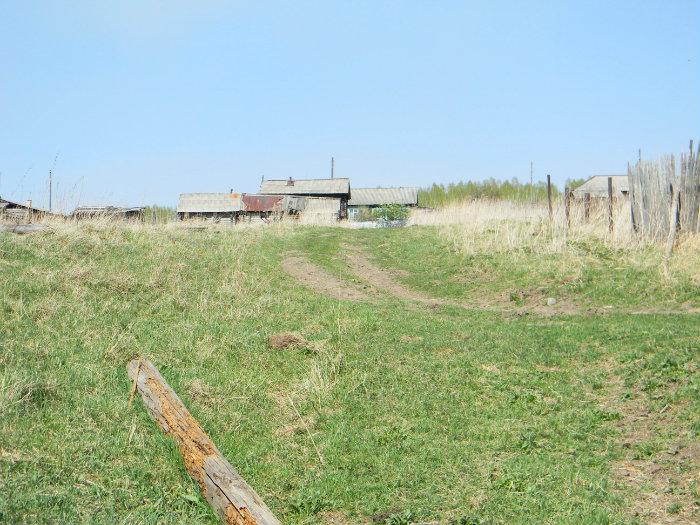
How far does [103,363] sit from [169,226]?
44.3 ft

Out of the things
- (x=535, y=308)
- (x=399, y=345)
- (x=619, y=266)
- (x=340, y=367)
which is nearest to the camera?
(x=340, y=367)

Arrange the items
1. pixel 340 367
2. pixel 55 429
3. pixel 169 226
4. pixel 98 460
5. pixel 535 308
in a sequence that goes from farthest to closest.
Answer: pixel 169 226, pixel 535 308, pixel 340 367, pixel 55 429, pixel 98 460

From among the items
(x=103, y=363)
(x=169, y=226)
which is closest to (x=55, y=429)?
(x=103, y=363)

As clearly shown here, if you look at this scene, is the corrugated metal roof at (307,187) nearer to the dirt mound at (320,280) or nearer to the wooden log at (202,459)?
the dirt mound at (320,280)

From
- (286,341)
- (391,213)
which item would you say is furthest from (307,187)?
(286,341)

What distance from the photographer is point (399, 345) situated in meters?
9.45

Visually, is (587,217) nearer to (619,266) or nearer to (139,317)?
(619,266)

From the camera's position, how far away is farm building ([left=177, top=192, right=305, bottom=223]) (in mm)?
41625

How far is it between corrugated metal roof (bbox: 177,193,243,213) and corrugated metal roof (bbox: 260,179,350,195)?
6.42 meters

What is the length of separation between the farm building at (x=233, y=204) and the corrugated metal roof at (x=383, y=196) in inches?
517

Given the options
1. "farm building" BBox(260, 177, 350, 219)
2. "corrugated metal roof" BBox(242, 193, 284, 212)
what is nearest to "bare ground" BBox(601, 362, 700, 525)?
"corrugated metal roof" BBox(242, 193, 284, 212)

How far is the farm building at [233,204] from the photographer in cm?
4162

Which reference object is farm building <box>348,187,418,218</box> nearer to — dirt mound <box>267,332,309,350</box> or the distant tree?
the distant tree

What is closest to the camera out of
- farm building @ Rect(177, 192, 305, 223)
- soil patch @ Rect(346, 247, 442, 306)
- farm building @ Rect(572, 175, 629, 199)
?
soil patch @ Rect(346, 247, 442, 306)
